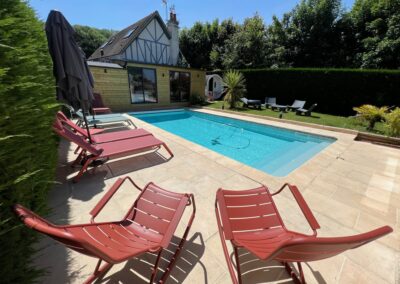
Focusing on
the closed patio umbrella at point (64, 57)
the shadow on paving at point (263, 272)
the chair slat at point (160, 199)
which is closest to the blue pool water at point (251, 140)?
the shadow on paving at point (263, 272)

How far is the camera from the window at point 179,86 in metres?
14.2

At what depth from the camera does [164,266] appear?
1896 millimetres

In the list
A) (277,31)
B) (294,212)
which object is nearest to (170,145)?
(294,212)

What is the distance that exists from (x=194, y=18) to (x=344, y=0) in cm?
1780

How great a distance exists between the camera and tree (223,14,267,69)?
63.3ft

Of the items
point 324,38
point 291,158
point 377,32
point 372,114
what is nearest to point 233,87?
point 372,114

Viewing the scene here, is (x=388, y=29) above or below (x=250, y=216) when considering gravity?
above

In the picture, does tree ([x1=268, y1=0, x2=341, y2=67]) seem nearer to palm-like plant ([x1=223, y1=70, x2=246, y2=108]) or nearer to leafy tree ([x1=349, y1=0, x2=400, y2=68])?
leafy tree ([x1=349, y1=0, x2=400, y2=68])

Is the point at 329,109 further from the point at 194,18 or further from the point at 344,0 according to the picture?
the point at 194,18

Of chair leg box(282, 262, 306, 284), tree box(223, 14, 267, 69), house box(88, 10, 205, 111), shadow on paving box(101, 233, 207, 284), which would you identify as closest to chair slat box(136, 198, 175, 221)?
shadow on paving box(101, 233, 207, 284)

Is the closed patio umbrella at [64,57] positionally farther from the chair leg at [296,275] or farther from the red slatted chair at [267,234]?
the chair leg at [296,275]

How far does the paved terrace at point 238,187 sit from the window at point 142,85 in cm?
777

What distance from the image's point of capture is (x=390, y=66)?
14297 mm

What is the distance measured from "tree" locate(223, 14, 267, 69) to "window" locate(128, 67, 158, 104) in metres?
10.9
